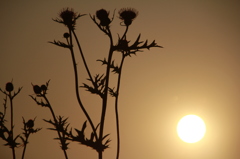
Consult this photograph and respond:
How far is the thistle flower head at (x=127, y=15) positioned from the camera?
3418mm

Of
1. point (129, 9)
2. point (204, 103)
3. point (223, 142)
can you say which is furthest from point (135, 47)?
point (223, 142)

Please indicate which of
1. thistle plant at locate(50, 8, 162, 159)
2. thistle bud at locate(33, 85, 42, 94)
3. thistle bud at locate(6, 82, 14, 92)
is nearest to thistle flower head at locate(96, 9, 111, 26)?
thistle plant at locate(50, 8, 162, 159)

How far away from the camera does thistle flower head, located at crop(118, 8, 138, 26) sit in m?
3.42

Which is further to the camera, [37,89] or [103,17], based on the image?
[37,89]

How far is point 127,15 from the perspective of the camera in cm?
345

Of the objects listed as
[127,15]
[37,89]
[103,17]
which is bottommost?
[37,89]

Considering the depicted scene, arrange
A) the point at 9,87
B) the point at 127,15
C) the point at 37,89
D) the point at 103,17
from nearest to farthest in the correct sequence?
the point at 103,17, the point at 127,15, the point at 37,89, the point at 9,87

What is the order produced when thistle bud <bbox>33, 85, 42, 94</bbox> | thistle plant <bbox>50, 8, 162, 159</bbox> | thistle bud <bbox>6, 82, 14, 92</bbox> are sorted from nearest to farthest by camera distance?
thistle plant <bbox>50, 8, 162, 159</bbox>
thistle bud <bbox>33, 85, 42, 94</bbox>
thistle bud <bbox>6, 82, 14, 92</bbox>

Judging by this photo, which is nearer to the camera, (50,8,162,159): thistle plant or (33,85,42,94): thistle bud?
(50,8,162,159): thistle plant

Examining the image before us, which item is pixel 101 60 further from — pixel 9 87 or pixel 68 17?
pixel 9 87

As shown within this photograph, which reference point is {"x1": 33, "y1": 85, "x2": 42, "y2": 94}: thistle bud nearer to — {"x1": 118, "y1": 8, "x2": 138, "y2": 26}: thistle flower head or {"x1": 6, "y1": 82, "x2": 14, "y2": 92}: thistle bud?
{"x1": 6, "y1": 82, "x2": 14, "y2": 92}: thistle bud

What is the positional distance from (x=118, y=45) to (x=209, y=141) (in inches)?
402

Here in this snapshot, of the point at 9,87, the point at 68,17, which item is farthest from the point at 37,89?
the point at 68,17

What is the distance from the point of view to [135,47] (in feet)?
9.14
